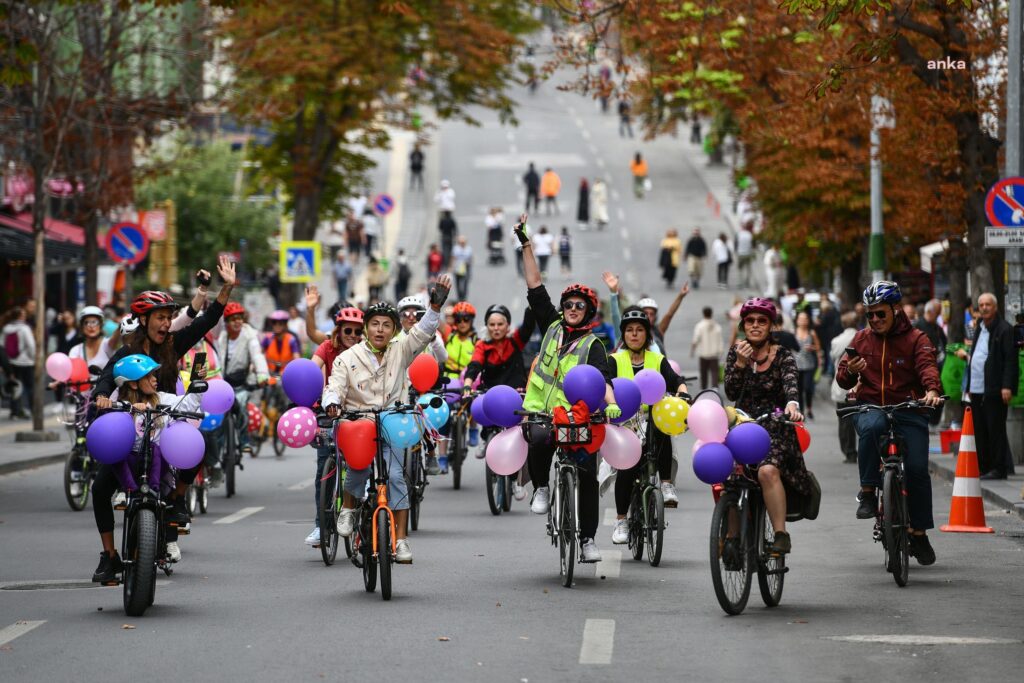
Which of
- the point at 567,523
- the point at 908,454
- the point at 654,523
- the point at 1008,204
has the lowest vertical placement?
the point at 654,523

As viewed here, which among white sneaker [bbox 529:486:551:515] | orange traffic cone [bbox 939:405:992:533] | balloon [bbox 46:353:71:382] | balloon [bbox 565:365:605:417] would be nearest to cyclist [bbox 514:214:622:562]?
white sneaker [bbox 529:486:551:515]

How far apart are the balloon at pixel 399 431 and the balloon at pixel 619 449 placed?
4.20 ft

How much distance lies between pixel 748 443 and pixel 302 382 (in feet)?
9.41

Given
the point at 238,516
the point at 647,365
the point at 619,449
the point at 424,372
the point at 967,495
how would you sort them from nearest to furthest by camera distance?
1. the point at 619,449
2. the point at 424,372
3. the point at 647,365
4. the point at 967,495
5. the point at 238,516

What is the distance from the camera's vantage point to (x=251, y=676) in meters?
8.62

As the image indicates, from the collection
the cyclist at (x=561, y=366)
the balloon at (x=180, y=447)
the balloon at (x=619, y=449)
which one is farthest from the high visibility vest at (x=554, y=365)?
the balloon at (x=180, y=447)

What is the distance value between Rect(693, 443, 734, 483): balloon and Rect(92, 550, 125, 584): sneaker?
10.3 feet

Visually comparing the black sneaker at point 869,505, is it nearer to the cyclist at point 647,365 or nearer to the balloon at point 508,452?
the cyclist at point 647,365

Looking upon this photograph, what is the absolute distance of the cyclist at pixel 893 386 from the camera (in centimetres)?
1199

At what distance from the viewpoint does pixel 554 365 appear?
11992 millimetres

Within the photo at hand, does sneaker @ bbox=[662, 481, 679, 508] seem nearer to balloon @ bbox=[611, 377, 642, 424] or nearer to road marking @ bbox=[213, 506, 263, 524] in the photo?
balloon @ bbox=[611, 377, 642, 424]

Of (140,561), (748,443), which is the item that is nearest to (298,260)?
(140,561)

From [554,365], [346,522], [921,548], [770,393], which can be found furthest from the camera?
[921,548]

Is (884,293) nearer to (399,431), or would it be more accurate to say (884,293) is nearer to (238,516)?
(399,431)
